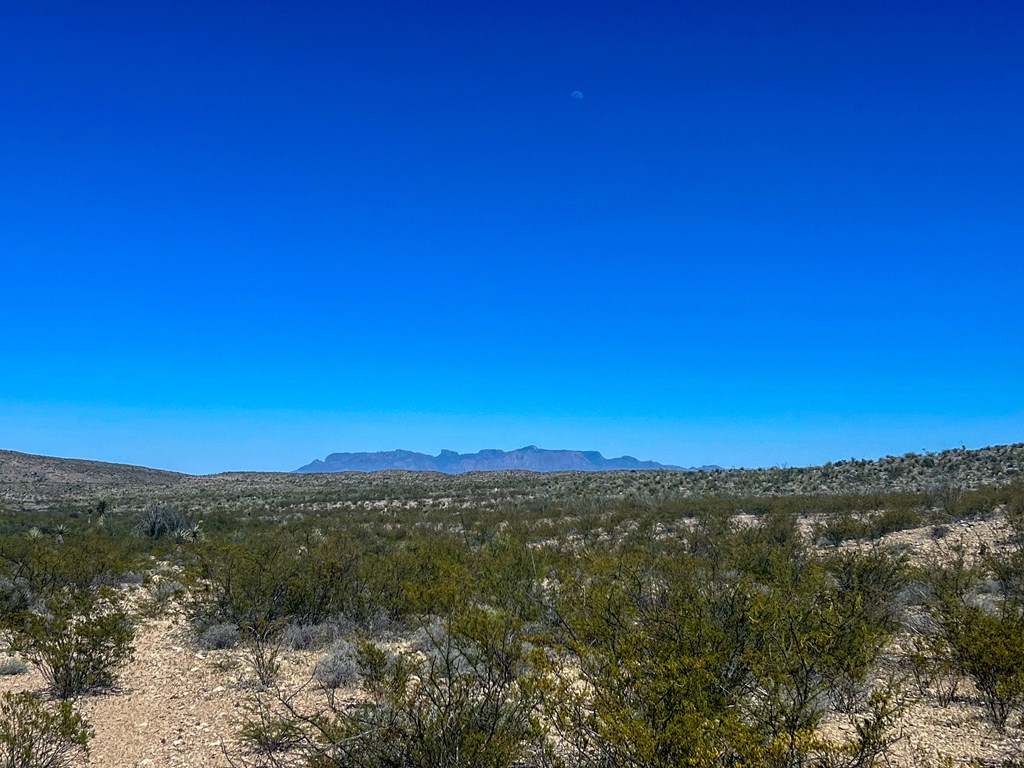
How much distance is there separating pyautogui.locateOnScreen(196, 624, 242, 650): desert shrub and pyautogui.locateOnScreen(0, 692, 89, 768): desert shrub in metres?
3.85

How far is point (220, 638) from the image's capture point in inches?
399

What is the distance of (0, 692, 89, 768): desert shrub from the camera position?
5508 millimetres

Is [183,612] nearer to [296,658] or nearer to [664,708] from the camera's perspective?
[296,658]

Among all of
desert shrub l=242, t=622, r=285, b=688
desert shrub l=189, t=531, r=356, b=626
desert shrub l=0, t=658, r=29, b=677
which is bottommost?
desert shrub l=0, t=658, r=29, b=677

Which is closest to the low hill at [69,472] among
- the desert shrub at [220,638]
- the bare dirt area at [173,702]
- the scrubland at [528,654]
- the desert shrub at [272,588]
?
the scrubland at [528,654]

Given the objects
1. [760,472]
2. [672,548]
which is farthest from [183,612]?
[760,472]

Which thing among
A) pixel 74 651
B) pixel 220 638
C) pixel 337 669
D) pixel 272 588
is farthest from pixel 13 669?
pixel 337 669

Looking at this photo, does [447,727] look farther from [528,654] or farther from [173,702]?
[173,702]

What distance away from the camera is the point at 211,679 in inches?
341

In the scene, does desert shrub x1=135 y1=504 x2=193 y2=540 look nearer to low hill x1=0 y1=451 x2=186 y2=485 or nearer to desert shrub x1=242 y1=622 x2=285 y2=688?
desert shrub x1=242 y1=622 x2=285 y2=688

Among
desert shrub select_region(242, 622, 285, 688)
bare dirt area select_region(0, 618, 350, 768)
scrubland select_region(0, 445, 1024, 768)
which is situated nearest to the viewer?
scrubland select_region(0, 445, 1024, 768)

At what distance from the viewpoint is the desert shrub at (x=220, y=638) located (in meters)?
10.1

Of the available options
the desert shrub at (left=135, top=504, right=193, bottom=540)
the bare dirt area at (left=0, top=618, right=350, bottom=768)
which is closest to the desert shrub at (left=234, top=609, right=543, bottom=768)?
the bare dirt area at (left=0, top=618, right=350, bottom=768)

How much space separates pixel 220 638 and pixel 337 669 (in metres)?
3.09
